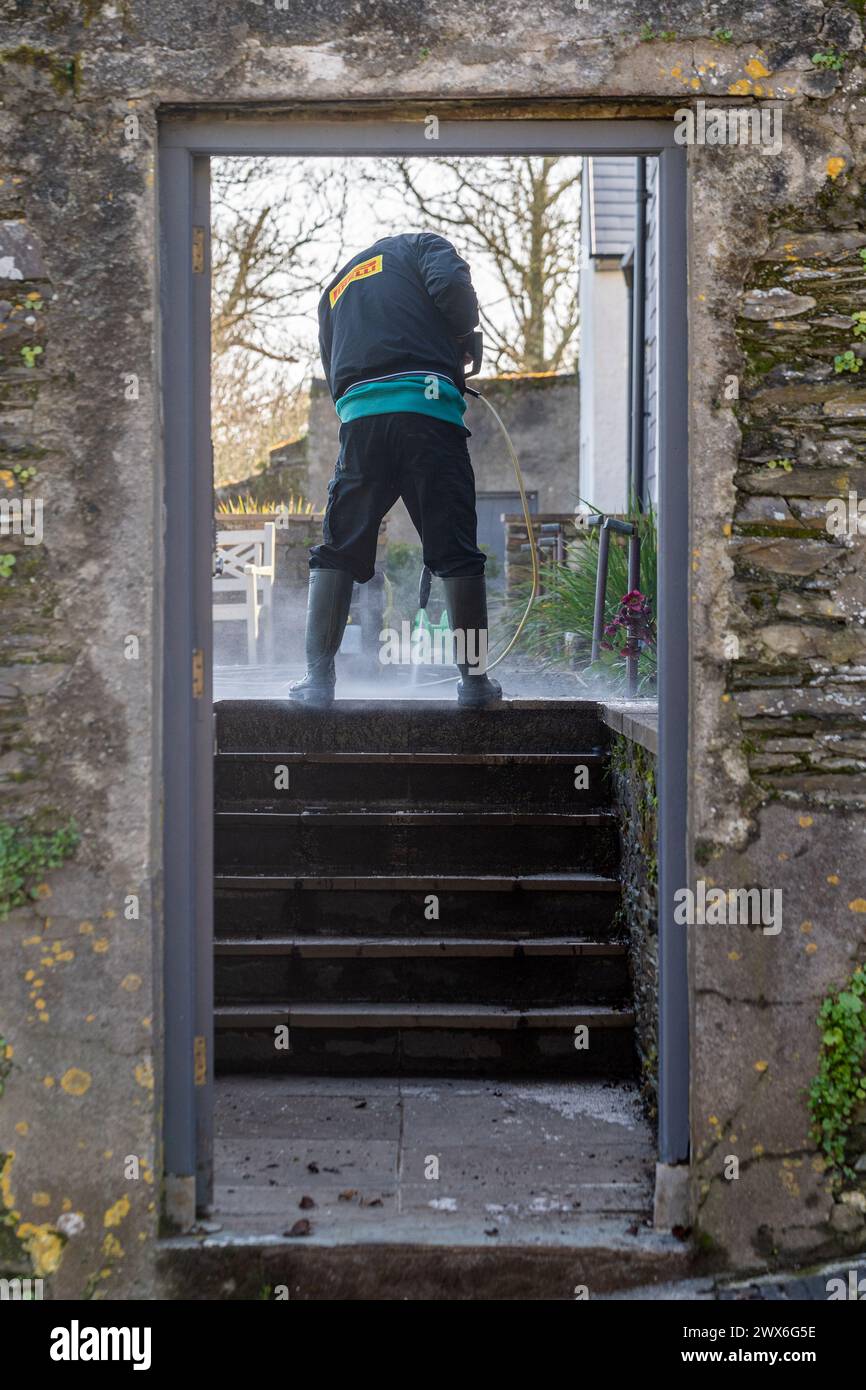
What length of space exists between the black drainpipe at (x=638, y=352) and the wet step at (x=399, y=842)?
4773 mm

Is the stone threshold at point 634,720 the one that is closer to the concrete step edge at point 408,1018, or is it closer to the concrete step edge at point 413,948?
the concrete step edge at point 413,948

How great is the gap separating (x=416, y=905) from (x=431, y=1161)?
1.02 m

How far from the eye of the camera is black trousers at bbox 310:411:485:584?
4.18m

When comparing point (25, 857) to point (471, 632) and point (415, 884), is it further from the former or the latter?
point (471, 632)

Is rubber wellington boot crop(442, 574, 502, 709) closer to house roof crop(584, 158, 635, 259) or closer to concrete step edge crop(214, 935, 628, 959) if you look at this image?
concrete step edge crop(214, 935, 628, 959)

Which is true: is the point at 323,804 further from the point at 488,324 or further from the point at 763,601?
the point at 488,324

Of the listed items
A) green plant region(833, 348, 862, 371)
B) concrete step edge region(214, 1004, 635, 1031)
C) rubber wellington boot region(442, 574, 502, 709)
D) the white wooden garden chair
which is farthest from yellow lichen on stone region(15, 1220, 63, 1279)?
the white wooden garden chair

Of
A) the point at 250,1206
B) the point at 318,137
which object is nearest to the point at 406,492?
the point at 318,137

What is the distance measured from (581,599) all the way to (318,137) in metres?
4.26

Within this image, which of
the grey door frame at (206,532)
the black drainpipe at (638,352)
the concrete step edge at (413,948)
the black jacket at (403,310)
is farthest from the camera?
the black drainpipe at (638,352)

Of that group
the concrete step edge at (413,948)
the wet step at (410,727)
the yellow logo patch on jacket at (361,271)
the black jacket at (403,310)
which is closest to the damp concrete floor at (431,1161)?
the concrete step edge at (413,948)

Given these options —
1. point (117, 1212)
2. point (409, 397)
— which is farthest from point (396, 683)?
point (117, 1212)

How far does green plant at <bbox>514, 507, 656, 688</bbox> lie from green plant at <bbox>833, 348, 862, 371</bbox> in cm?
310

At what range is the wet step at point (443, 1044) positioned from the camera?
3.60 metres
